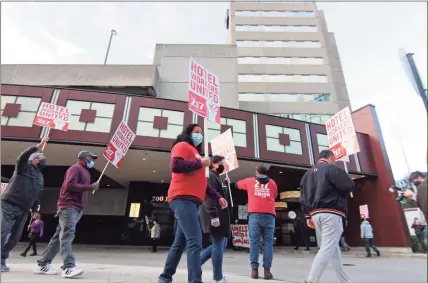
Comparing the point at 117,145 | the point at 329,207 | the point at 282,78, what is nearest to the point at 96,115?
the point at 117,145

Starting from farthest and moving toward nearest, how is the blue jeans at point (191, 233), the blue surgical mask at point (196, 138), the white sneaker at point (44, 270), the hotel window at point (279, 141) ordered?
the hotel window at point (279, 141)
the white sneaker at point (44, 270)
the blue surgical mask at point (196, 138)
the blue jeans at point (191, 233)

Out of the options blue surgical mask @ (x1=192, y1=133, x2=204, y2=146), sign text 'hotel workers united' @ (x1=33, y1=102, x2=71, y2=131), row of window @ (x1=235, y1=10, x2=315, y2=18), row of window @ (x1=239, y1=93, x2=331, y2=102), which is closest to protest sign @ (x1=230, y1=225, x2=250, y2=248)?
sign text 'hotel workers united' @ (x1=33, y1=102, x2=71, y2=131)

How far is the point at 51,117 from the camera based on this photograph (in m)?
9.18

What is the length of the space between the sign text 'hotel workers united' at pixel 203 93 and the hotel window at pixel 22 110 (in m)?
10.6

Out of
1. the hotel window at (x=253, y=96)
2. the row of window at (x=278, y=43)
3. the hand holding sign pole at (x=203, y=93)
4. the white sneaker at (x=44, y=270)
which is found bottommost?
the white sneaker at (x=44, y=270)

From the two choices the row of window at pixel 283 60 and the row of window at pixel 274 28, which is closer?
the row of window at pixel 283 60

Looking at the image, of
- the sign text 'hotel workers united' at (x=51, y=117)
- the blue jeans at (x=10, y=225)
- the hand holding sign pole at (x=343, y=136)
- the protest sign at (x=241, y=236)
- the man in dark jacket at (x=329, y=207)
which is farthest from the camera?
the protest sign at (x=241, y=236)

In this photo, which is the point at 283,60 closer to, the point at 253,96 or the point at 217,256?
the point at 253,96

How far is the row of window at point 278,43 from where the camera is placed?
1564 inches

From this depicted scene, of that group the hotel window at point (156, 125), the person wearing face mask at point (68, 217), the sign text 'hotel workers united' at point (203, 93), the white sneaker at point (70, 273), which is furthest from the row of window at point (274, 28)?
the white sneaker at point (70, 273)

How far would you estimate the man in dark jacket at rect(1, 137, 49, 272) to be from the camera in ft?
13.1

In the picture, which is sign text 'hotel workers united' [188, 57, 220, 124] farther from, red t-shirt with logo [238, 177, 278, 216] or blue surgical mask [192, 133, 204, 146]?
blue surgical mask [192, 133, 204, 146]

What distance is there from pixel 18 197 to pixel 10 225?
40cm

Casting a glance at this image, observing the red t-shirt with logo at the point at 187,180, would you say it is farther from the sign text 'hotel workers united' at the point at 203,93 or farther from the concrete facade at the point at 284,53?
the concrete facade at the point at 284,53
